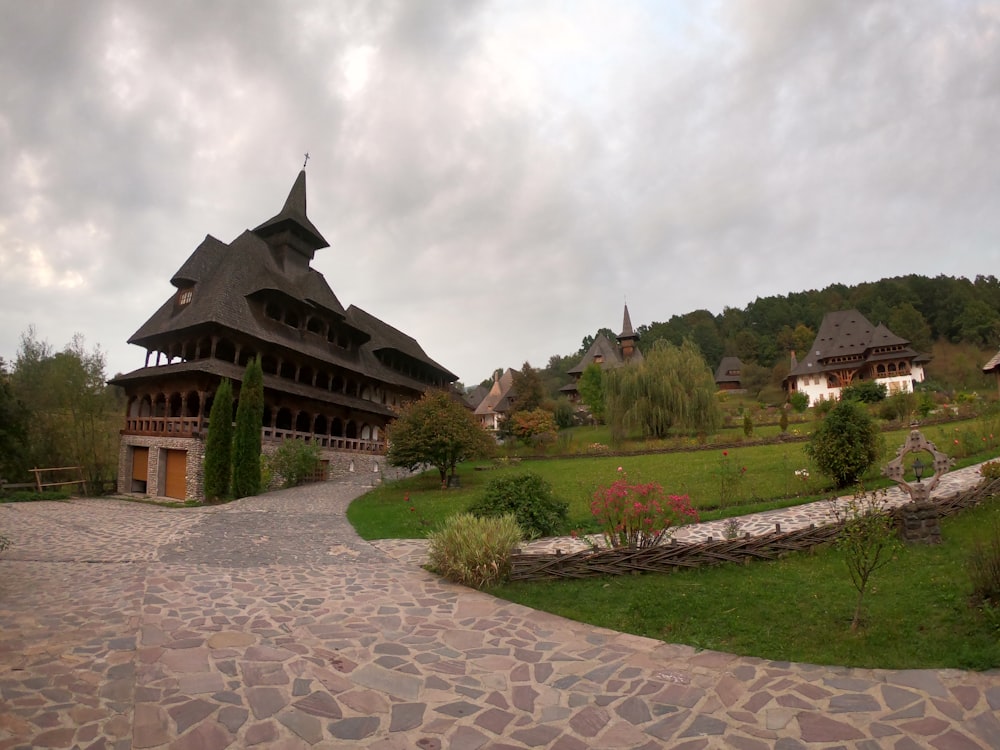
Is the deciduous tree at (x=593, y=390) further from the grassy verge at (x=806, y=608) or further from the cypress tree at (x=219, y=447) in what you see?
the grassy verge at (x=806, y=608)

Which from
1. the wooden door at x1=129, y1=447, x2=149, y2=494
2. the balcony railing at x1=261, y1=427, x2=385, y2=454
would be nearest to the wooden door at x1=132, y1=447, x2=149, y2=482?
the wooden door at x1=129, y1=447, x2=149, y2=494

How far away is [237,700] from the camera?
4.15 meters

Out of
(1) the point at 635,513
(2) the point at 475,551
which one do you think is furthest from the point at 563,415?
(2) the point at 475,551

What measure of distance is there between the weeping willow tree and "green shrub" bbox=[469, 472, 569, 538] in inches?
721

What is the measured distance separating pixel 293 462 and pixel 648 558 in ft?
59.2

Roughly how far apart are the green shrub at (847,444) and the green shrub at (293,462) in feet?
60.5

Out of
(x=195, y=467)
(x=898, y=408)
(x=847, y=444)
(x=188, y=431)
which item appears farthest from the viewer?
(x=898, y=408)

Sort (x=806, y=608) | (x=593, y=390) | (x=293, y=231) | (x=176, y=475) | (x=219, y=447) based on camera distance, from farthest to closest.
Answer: (x=593, y=390) < (x=293, y=231) < (x=176, y=475) < (x=219, y=447) < (x=806, y=608)

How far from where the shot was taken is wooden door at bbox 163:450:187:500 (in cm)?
2270

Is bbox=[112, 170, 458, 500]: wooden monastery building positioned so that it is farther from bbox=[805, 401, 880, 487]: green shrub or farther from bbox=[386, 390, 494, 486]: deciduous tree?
bbox=[805, 401, 880, 487]: green shrub

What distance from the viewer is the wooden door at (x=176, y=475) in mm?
22703

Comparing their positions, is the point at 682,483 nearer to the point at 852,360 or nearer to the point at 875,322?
the point at 852,360

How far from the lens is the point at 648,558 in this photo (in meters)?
7.61

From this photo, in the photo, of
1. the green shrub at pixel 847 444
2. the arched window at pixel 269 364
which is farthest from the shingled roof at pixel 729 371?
the green shrub at pixel 847 444
